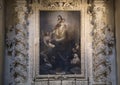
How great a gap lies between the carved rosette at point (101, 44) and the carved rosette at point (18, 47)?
2.85m

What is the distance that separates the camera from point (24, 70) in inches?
454

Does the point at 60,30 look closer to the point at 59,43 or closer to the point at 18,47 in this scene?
the point at 59,43

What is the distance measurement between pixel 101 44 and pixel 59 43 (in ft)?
5.73

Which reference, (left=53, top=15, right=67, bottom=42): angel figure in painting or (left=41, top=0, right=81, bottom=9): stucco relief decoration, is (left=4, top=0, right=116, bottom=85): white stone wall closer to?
(left=41, top=0, right=81, bottom=9): stucco relief decoration

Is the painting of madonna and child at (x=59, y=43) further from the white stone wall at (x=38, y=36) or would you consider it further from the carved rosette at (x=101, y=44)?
the carved rosette at (x=101, y=44)

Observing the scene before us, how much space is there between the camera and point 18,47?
11508 millimetres

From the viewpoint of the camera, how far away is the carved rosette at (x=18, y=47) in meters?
11.4

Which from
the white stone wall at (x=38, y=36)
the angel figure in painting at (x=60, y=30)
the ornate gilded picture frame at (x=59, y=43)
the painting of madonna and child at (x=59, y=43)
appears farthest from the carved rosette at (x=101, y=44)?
the angel figure in painting at (x=60, y=30)

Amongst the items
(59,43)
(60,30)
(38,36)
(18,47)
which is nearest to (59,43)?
(59,43)

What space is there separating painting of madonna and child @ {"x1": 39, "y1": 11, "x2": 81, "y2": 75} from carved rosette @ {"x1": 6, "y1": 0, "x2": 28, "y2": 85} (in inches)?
27.0

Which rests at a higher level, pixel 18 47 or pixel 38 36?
→ pixel 38 36

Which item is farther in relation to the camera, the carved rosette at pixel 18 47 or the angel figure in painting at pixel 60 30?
the angel figure in painting at pixel 60 30

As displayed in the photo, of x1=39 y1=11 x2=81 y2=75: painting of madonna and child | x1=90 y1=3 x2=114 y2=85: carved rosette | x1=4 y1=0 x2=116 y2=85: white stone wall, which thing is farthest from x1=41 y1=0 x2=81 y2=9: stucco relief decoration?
x1=90 y1=3 x2=114 y2=85: carved rosette

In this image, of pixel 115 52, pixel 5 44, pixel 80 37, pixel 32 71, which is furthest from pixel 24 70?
pixel 115 52
